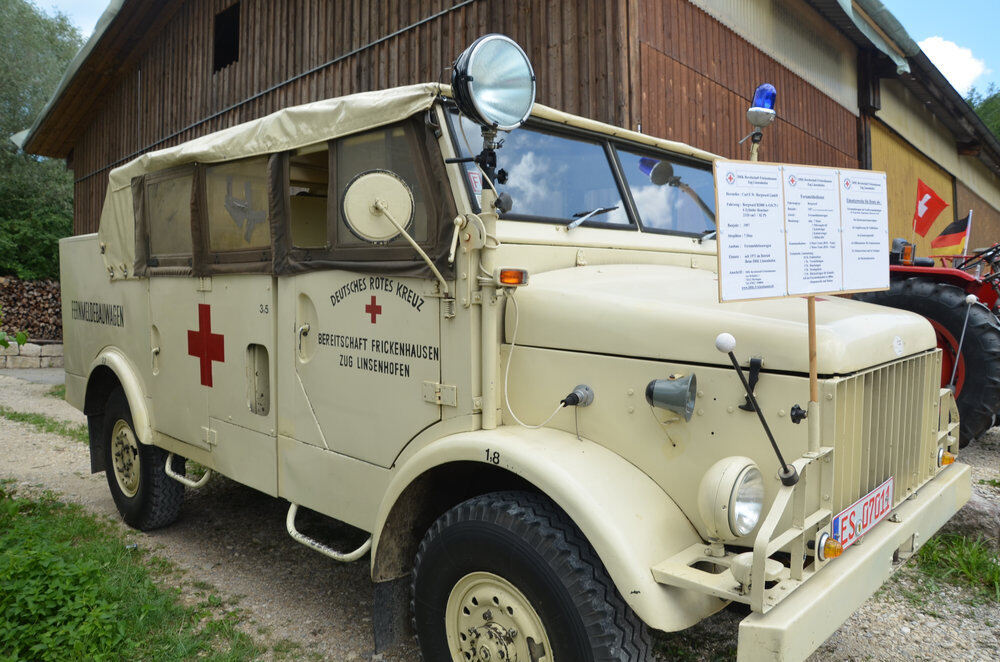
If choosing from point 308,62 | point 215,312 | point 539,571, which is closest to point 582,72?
point 215,312

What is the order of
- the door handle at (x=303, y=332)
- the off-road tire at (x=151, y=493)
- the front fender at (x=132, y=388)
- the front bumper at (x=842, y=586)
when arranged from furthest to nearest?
1. the off-road tire at (x=151, y=493)
2. the front fender at (x=132, y=388)
3. the door handle at (x=303, y=332)
4. the front bumper at (x=842, y=586)

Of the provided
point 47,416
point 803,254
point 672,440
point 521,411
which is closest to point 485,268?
point 521,411

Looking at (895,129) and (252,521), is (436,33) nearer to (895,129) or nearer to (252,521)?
(252,521)

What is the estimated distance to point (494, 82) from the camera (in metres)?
2.50

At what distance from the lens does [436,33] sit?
7.95 meters

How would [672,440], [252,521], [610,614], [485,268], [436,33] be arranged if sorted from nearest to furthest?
[610,614], [672,440], [485,268], [252,521], [436,33]

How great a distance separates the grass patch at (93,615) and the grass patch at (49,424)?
14.2 feet

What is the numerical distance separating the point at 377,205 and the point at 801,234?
150 centimetres

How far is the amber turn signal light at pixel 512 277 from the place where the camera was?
253 centimetres

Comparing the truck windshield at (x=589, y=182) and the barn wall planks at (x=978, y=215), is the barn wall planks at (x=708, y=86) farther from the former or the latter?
the barn wall planks at (x=978, y=215)

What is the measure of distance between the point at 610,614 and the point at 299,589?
2262 mm

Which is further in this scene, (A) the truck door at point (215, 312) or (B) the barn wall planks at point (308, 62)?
(B) the barn wall planks at point (308, 62)

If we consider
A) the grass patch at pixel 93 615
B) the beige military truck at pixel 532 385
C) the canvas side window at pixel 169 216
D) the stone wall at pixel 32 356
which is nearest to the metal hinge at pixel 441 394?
the beige military truck at pixel 532 385

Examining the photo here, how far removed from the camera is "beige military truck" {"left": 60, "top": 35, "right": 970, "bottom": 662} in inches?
86.2
